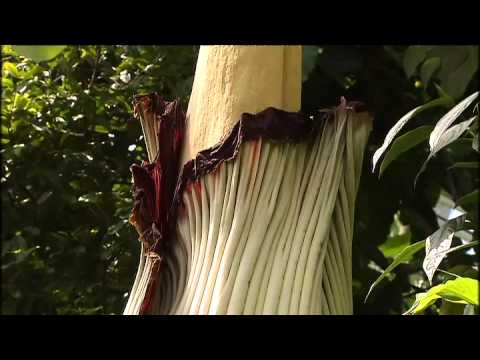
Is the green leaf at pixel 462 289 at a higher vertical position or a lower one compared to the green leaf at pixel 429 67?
lower

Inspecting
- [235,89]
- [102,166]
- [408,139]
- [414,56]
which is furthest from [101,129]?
[235,89]

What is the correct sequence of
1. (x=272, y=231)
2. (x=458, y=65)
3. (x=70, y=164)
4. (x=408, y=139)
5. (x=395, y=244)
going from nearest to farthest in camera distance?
(x=272, y=231) → (x=408, y=139) → (x=458, y=65) → (x=70, y=164) → (x=395, y=244)

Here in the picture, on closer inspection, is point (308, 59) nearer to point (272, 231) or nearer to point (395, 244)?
point (395, 244)

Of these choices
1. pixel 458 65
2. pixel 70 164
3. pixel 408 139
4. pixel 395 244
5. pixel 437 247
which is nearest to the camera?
pixel 437 247

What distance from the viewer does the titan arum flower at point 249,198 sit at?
435 millimetres

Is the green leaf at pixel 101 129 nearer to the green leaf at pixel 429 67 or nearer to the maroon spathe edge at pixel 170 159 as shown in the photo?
the green leaf at pixel 429 67

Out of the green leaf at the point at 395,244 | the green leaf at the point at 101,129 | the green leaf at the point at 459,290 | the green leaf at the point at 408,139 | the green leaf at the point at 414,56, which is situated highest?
the green leaf at the point at 414,56

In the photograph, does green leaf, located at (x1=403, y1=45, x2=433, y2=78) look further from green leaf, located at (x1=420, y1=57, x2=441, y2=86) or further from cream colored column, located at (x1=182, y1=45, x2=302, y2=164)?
cream colored column, located at (x1=182, y1=45, x2=302, y2=164)

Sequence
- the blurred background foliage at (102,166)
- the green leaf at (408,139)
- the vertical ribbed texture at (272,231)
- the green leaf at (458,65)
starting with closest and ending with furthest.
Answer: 1. the vertical ribbed texture at (272,231)
2. the green leaf at (408,139)
3. the green leaf at (458,65)
4. the blurred background foliage at (102,166)

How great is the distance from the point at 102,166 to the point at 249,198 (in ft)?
2.68

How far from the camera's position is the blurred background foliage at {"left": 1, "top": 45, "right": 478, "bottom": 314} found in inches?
46.3

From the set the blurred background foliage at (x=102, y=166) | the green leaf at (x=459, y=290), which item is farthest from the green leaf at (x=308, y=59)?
the green leaf at (x=459, y=290)

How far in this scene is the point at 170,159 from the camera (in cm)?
50
